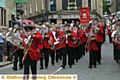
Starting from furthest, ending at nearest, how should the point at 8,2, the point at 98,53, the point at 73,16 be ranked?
the point at 73,16
the point at 8,2
the point at 98,53

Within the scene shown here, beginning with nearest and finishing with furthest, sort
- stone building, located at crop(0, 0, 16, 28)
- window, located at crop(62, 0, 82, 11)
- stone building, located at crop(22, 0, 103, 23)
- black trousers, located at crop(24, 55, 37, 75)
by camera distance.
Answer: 1. black trousers, located at crop(24, 55, 37, 75)
2. stone building, located at crop(0, 0, 16, 28)
3. window, located at crop(62, 0, 82, 11)
4. stone building, located at crop(22, 0, 103, 23)

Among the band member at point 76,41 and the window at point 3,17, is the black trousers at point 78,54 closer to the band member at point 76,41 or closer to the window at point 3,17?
the band member at point 76,41

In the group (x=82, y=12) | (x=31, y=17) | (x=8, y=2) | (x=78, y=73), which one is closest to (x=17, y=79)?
(x=78, y=73)

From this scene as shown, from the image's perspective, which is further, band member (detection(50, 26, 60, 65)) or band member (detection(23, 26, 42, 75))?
band member (detection(50, 26, 60, 65))

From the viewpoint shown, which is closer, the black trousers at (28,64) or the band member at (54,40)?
the black trousers at (28,64)

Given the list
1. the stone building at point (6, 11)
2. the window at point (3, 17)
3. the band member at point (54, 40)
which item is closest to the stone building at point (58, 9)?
the stone building at point (6, 11)

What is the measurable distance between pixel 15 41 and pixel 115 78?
15.5 ft

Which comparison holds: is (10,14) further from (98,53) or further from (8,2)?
(98,53)

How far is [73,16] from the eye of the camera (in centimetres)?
5781

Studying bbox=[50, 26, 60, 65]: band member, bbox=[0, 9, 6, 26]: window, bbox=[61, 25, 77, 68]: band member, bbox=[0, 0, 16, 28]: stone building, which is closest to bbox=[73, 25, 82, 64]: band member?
bbox=[61, 25, 77, 68]: band member

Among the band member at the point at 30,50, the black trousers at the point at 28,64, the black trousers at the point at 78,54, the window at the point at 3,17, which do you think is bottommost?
the black trousers at the point at 78,54

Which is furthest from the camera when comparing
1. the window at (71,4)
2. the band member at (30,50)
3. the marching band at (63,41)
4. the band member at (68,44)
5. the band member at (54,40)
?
the window at (71,4)

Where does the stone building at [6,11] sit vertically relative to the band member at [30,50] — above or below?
above

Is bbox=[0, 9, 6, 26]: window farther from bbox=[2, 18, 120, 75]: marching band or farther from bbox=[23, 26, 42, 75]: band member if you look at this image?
bbox=[23, 26, 42, 75]: band member
